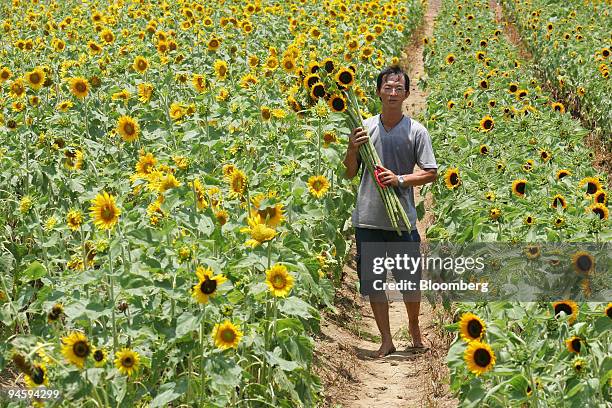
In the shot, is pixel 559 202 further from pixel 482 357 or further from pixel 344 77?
pixel 482 357

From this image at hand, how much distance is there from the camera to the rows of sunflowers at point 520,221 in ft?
11.2

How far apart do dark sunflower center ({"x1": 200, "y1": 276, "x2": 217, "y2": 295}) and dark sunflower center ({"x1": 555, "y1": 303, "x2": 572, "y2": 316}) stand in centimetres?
141

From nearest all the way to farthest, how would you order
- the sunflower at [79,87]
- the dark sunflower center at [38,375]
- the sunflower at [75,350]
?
the dark sunflower center at [38,375]
the sunflower at [75,350]
the sunflower at [79,87]

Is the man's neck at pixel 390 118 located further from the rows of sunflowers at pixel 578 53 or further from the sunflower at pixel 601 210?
the rows of sunflowers at pixel 578 53

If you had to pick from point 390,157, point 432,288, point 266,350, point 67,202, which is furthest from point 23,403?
point 432,288

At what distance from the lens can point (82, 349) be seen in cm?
316

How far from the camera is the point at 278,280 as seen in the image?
373cm

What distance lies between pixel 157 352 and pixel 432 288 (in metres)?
3.14

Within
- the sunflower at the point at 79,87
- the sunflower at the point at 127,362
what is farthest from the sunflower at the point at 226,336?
the sunflower at the point at 79,87

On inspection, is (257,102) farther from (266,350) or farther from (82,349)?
(82,349)

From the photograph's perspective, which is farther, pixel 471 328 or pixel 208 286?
pixel 471 328

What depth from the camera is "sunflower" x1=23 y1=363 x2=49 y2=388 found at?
298 centimetres

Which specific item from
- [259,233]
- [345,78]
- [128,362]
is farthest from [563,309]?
[345,78]

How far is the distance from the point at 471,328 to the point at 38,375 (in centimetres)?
164
